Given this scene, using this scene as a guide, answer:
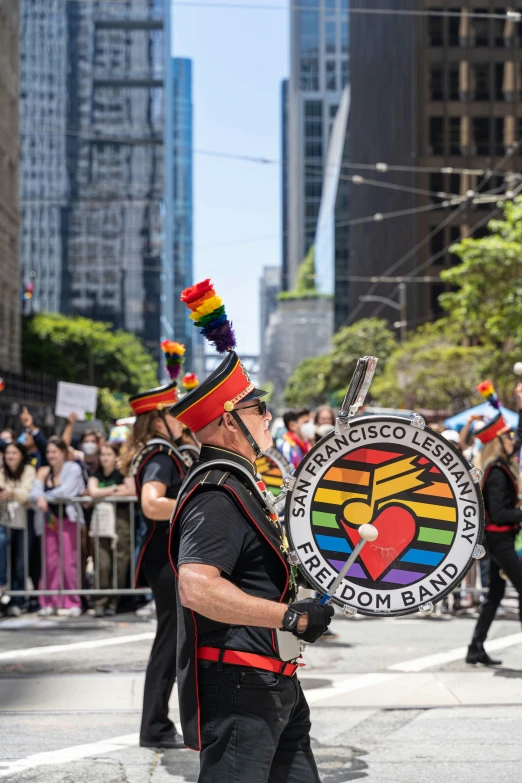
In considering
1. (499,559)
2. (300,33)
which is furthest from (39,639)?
(300,33)

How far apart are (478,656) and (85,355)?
69.0 meters

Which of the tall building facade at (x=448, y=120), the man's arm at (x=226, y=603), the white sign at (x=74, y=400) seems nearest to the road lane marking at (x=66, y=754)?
the man's arm at (x=226, y=603)

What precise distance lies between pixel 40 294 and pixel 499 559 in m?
144

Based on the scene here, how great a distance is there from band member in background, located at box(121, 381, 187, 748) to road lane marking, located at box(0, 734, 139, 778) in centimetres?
21

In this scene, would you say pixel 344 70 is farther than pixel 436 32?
Yes

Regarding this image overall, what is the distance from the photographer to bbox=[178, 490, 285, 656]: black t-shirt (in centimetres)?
353

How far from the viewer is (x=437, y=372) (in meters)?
40.7

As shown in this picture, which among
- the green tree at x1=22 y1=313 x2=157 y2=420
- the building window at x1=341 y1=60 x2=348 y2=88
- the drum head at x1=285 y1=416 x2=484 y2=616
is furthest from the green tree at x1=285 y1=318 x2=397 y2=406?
the building window at x1=341 y1=60 x2=348 y2=88

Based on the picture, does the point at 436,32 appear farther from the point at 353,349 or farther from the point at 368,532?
the point at 368,532

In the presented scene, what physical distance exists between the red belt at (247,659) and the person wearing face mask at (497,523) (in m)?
5.15

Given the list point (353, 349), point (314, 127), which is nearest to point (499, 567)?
point (353, 349)

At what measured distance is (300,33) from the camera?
196 metres

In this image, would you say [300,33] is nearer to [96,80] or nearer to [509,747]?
[96,80]

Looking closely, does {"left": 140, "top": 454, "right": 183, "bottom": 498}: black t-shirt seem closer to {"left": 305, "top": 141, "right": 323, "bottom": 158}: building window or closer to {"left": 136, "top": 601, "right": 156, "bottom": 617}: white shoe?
{"left": 136, "top": 601, "right": 156, "bottom": 617}: white shoe
